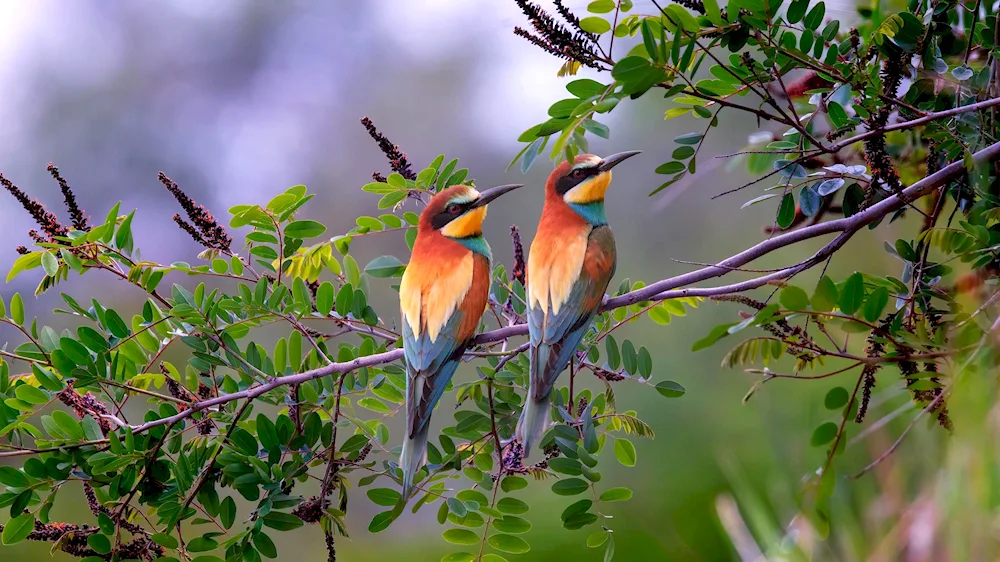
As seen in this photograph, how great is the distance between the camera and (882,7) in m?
0.75

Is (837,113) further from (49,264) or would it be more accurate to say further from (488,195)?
(49,264)

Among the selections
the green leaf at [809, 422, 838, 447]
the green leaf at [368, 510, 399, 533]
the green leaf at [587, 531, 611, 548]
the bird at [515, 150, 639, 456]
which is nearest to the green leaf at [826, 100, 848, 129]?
the bird at [515, 150, 639, 456]

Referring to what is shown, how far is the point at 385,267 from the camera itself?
72 centimetres

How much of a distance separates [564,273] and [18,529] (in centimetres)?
52

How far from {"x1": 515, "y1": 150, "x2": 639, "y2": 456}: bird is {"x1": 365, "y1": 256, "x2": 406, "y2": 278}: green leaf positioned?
15cm

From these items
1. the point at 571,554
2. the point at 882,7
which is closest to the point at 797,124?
the point at 882,7

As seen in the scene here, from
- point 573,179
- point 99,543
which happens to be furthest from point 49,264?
point 573,179

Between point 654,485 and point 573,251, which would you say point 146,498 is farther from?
point 654,485

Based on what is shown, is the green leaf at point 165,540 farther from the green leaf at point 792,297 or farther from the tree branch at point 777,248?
the green leaf at point 792,297

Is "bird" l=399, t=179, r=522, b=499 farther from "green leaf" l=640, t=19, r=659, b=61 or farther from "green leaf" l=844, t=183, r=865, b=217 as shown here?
"green leaf" l=844, t=183, r=865, b=217

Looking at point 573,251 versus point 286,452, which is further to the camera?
point 286,452

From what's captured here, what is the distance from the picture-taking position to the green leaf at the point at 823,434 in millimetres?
480

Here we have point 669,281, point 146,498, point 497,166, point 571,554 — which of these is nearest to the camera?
point 669,281

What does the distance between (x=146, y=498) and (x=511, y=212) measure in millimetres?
1296
